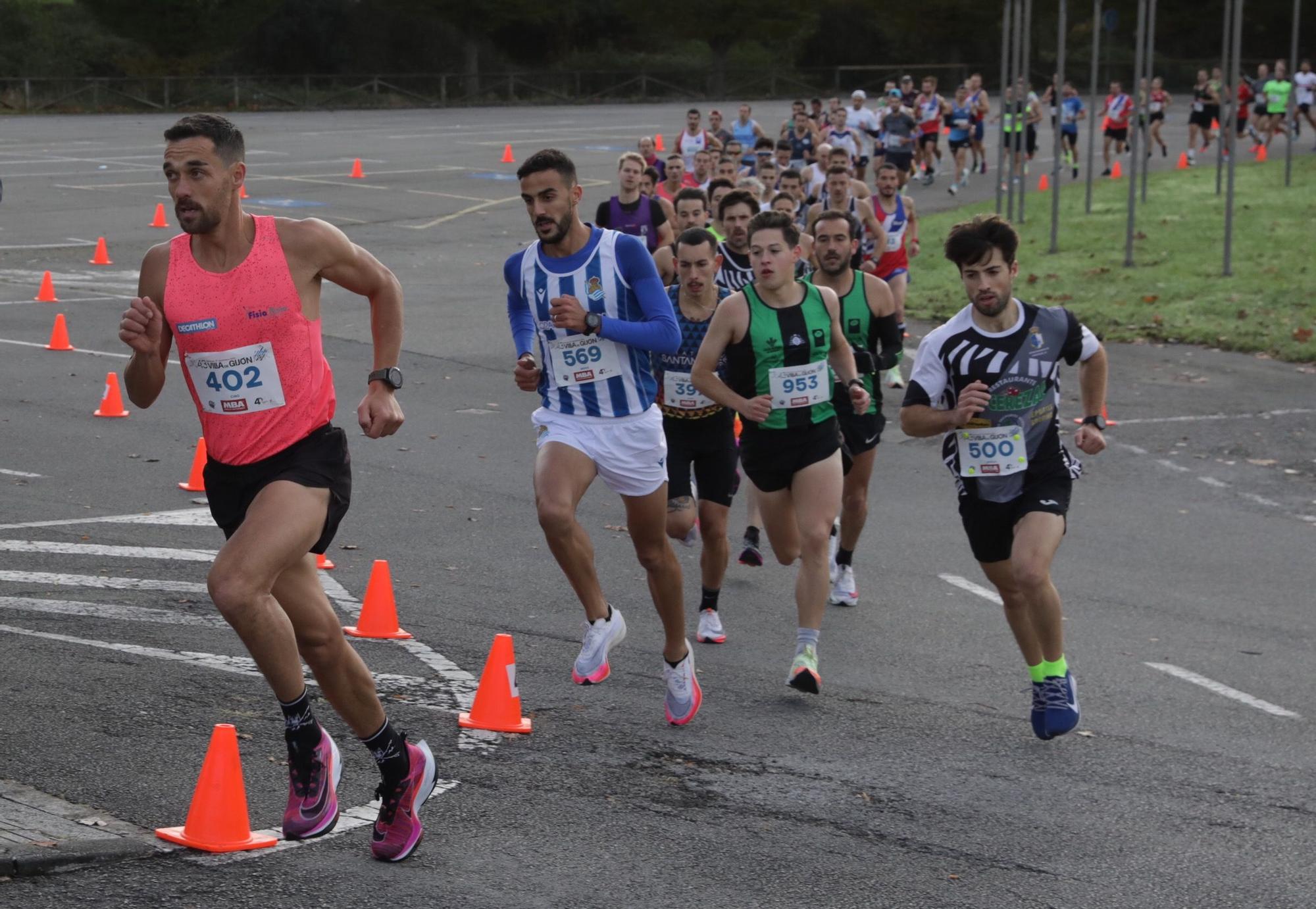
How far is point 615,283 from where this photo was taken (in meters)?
6.86

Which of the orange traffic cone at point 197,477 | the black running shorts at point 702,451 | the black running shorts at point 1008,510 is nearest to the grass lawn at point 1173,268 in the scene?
the black running shorts at point 702,451

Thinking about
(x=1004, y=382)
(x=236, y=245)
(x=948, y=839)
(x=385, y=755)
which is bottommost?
(x=948, y=839)

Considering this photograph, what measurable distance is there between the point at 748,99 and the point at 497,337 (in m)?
49.3

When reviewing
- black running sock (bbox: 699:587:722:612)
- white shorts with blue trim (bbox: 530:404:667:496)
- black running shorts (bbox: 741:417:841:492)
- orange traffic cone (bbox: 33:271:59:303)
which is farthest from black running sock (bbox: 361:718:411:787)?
orange traffic cone (bbox: 33:271:59:303)

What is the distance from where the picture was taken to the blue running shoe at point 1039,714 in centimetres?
653

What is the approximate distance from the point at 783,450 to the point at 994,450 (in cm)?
127

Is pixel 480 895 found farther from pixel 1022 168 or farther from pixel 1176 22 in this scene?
pixel 1176 22

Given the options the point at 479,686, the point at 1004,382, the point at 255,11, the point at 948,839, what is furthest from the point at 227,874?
the point at 255,11

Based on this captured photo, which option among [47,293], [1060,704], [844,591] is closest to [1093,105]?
[47,293]

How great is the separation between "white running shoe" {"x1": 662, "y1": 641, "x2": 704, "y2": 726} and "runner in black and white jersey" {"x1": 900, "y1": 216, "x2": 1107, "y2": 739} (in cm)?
127

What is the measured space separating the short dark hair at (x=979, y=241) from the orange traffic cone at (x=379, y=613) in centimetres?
290

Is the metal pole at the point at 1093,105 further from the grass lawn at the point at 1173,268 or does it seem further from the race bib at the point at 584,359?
the race bib at the point at 584,359

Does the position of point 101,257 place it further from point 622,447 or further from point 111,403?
point 622,447

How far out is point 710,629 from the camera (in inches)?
320
